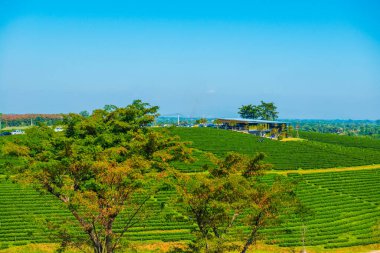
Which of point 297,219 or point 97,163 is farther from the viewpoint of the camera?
point 297,219

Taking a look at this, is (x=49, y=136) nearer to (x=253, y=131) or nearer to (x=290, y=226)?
(x=290, y=226)

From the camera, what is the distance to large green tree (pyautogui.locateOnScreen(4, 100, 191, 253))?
778 inches

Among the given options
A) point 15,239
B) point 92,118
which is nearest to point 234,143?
point 15,239

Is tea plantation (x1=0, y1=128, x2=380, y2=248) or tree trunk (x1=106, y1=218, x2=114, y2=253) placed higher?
tree trunk (x1=106, y1=218, x2=114, y2=253)

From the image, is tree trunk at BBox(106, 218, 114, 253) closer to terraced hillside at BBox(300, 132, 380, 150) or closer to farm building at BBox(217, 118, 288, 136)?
farm building at BBox(217, 118, 288, 136)

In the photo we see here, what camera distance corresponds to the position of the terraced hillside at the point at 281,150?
7612 cm

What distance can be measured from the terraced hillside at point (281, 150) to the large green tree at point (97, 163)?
5229 centimetres

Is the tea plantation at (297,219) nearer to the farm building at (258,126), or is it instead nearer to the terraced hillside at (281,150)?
the terraced hillside at (281,150)

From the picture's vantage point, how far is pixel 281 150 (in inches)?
3403

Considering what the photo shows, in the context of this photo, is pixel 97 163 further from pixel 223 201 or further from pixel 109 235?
pixel 223 201

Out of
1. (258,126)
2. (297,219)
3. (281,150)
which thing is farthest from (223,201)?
(258,126)

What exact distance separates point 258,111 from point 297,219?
112m

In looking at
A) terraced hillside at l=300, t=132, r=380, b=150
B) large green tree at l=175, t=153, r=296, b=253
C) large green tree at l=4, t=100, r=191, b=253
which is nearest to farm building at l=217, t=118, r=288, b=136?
terraced hillside at l=300, t=132, r=380, b=150

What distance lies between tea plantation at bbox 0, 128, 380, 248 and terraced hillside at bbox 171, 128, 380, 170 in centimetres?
22
